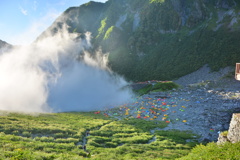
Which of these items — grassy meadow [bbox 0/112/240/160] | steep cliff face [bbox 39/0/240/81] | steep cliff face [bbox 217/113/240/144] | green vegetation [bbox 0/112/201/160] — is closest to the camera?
grassy meadow [bbox 0/112/240/160]

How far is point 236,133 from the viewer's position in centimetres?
1666

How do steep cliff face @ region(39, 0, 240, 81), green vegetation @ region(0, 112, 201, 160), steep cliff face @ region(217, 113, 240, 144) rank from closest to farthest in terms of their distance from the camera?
1. green vegetation @ region(0, 112, 201, 160)
2. steep cliff face @ region(217, 113, 240, 144)
3. steep cliff face @ region(39, 0, 240, 81)

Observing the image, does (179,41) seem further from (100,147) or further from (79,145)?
(79,145)

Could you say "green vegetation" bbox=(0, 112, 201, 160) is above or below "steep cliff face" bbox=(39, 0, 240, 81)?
below

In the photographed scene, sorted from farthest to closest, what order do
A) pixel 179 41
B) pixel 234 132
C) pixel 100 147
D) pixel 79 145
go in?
pixel 179 41 → pixel 100 147 → pixel 79 145 → pixel 234 132

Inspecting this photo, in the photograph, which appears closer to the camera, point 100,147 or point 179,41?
point 100,147

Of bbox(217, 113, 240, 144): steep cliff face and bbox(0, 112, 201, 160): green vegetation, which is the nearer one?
bbox(0, 112, 201, 160): green vegetation

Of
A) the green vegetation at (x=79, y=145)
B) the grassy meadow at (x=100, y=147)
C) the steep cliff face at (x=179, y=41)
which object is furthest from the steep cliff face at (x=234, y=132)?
the steep cliff face at (x=179, y=41)

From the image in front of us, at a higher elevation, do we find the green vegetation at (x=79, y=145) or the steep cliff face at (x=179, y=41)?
the steep cliff face at (x=179, y=41)

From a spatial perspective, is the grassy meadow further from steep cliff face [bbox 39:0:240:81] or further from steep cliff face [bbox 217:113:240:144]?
steep cliff face [bbox 39:0:240:81]

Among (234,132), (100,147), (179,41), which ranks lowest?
(100,147)

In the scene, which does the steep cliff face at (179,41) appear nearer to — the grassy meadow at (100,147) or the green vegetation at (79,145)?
the green vegetation at (79,145)

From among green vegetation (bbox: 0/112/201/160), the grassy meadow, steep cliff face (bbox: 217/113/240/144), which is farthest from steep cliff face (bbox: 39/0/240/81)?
steep cliff face (bbox: 217/113/240/144)

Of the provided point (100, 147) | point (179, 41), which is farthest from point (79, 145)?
point (179, 41)
